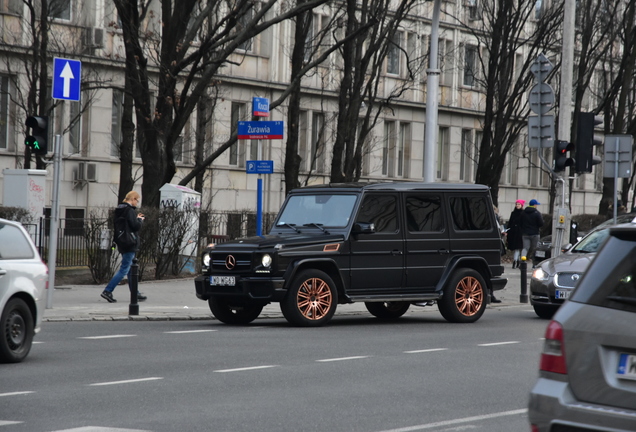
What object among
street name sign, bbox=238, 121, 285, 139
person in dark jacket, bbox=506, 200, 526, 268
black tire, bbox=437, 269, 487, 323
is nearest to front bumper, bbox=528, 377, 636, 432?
black tire, bbox=437, 269, 487, 323

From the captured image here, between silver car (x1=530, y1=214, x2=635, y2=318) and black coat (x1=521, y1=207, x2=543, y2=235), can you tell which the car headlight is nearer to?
silver car (x1=530, y1=214, x2=635, y2=318)

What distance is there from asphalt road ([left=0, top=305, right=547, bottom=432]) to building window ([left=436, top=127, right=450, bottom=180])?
41.0m

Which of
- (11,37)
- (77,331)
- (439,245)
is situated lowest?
Result: (77,331)

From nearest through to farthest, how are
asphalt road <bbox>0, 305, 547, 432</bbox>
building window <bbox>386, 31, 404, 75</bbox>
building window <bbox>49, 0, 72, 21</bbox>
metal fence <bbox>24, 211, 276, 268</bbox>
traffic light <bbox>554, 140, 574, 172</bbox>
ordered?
1. asphalt road <bbox>0, 305, 547, 432</bbox>
2. traffic light <bbox>554, 140, 574, 172</bbox>
3. metal fence <bbox>24, 211, 276, 268</bbox>
4. building window <bbox>49, 0, 72, 21</bbox>
5. building window <bbox>386, 31, 404, 75</bbox>

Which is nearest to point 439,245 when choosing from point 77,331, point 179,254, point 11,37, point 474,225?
point 474,225

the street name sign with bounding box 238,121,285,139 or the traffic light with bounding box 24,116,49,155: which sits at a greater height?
the street name sign with bounding box 238,121,285,139

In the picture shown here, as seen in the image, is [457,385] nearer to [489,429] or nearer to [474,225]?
[489,429]

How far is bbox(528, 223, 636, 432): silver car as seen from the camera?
5.45 meters

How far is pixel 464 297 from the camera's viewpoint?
1731 cm

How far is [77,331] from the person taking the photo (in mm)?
14945

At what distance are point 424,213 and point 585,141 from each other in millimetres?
5881

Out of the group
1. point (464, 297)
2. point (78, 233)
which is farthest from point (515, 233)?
point (464, 297)

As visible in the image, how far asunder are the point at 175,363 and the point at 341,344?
2.74 meters

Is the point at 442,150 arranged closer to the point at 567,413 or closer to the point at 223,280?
the point at 223,280
